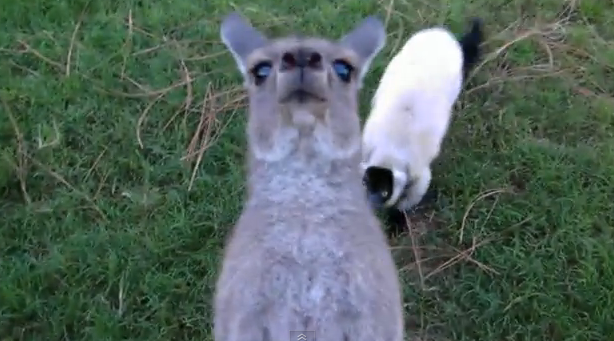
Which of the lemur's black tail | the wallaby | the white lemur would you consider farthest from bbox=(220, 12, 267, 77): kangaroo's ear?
the lemur's black tail

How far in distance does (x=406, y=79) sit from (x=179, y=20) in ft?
3.54

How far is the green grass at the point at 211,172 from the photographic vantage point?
2.83m

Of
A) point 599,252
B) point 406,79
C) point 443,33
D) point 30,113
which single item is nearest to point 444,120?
point 406,79

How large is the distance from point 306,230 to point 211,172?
1321 millimetres

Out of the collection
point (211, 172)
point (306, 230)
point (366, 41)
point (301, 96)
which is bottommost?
point (211, 172)

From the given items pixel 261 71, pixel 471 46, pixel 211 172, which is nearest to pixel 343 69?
pixel 261 71

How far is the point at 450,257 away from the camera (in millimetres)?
2982

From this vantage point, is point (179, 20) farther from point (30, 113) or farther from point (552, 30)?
point (552, 30)

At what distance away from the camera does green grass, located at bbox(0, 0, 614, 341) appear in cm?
283

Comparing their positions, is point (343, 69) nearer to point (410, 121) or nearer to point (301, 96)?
point (301, 96)

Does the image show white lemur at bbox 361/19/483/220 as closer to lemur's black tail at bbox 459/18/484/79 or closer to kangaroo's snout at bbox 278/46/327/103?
lemur's black tail at bbox 459/18/484/79

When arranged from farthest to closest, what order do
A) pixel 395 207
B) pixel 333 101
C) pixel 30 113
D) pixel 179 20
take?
pixel 179 20, pixel 30 113, pixel 395 207, pixel 333 101

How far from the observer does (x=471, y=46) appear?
11.6 feet

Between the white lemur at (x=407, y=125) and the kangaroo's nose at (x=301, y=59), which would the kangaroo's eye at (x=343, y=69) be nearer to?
the kangaroo's nose at (x=301, y=59)
